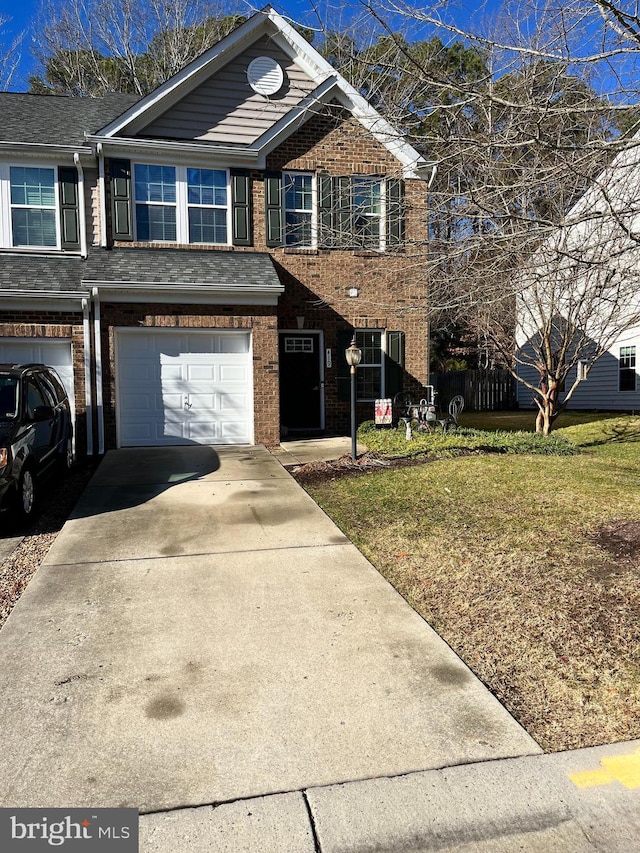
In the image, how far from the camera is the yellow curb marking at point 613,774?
2.55 meters

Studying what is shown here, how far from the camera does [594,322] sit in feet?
44.3

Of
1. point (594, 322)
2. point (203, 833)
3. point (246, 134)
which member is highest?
point (246, 134)

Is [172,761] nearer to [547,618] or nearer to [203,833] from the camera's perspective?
[203,833]

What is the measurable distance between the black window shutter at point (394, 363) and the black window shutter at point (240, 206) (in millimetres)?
3824

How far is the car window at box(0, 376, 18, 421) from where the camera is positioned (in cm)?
714

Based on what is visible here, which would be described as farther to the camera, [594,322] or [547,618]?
[594,322]

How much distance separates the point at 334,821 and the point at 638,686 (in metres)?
1.89

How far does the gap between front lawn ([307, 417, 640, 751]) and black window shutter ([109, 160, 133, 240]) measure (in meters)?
7.16

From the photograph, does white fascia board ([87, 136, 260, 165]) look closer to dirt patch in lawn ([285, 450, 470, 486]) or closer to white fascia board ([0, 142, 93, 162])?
white fascia board ([0, 142, 93, 162])

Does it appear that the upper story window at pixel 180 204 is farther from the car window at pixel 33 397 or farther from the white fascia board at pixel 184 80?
the car window at pixel 33 397

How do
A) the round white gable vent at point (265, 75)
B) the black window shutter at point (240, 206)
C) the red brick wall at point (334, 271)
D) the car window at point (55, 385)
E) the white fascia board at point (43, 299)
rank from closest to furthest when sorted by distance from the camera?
the car window at point (55, 385), the white fascia board at point (43, 299), the black window shutter at point (240, 206), the red brick wall at point (334, 271), the round white gable vent at point (265, 75)

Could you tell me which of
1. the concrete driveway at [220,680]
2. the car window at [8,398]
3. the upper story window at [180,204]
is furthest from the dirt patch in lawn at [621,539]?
the upper story window at [180,204]

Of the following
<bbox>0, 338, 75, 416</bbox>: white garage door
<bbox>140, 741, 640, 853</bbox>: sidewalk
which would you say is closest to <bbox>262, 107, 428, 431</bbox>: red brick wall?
<bbox>0, 338, 75, 416</bbox>: white garage door

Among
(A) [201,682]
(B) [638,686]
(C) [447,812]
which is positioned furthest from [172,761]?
(B) [638,686]
